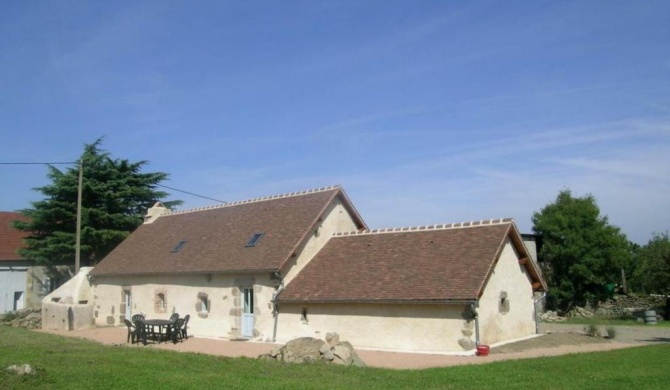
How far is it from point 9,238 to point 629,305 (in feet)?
122

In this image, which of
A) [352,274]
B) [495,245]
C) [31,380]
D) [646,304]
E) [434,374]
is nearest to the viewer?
[31,380]

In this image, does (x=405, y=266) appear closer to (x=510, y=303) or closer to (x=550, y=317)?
(x=510, y=303)

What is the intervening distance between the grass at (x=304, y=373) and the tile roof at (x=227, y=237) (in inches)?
253

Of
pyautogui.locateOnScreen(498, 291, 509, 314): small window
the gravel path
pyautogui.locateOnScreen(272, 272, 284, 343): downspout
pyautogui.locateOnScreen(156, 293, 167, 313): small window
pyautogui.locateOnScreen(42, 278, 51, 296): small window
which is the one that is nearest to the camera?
the gravel path

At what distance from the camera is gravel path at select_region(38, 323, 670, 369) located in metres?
14.9

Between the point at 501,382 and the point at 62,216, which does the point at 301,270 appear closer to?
the point at 501,382

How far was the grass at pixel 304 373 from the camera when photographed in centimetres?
1059

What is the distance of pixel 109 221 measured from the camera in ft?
114

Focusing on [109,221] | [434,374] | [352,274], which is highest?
[109,221]

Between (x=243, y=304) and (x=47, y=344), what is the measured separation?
6.46 metres

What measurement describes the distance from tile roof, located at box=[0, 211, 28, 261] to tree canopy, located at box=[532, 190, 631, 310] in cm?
3143

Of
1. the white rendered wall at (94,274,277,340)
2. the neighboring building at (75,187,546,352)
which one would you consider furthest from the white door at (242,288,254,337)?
the white rendered wall at (94,274,277,340)

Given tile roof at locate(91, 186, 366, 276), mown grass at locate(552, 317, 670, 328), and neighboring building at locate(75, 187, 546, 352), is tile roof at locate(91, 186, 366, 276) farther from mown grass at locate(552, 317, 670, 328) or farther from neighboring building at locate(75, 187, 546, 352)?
mown grass at locate(552, 317, 670, 328)

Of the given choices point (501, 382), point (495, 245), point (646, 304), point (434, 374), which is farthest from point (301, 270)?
point (646, 304)
